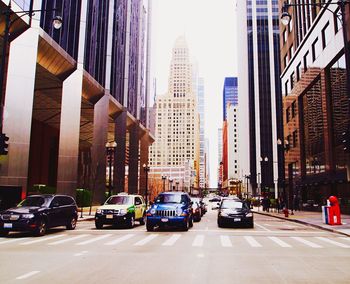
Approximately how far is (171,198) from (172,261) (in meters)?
10.2

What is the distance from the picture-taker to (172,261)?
9.38m

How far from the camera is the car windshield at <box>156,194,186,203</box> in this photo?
19.3 meters

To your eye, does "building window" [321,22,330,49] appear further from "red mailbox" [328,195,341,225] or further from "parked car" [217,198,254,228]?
"parked car" [217,198,254,228]

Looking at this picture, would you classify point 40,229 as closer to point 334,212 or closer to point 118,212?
point 118,212

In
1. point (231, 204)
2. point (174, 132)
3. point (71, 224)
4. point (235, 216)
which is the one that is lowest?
point (71, 224)

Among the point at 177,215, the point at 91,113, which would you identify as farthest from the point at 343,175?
the point at 91,113

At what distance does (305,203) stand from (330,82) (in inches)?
640

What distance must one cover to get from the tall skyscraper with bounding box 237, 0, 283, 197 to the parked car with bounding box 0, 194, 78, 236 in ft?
323

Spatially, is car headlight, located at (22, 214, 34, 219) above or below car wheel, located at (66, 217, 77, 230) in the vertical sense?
above

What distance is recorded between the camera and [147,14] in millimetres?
67438

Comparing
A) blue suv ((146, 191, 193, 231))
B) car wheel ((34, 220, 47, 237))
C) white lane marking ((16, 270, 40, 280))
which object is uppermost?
blue suv ((146, 191, 193, 231))

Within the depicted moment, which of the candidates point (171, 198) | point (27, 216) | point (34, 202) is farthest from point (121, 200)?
point (27, 216)

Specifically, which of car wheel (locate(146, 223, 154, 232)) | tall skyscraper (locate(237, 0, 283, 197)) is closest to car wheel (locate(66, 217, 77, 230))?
car wheel (locate(146, 223, 154, 232))

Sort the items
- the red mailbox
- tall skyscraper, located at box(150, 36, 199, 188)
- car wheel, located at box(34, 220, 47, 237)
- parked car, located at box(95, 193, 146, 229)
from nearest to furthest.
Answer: car wheel, located at box(34, 220, 47, 237) < parked car, located at box(95, 193, 146, 229) < the red mailbox < tall skyscraper, located at box(150, 36, 199, 188)
